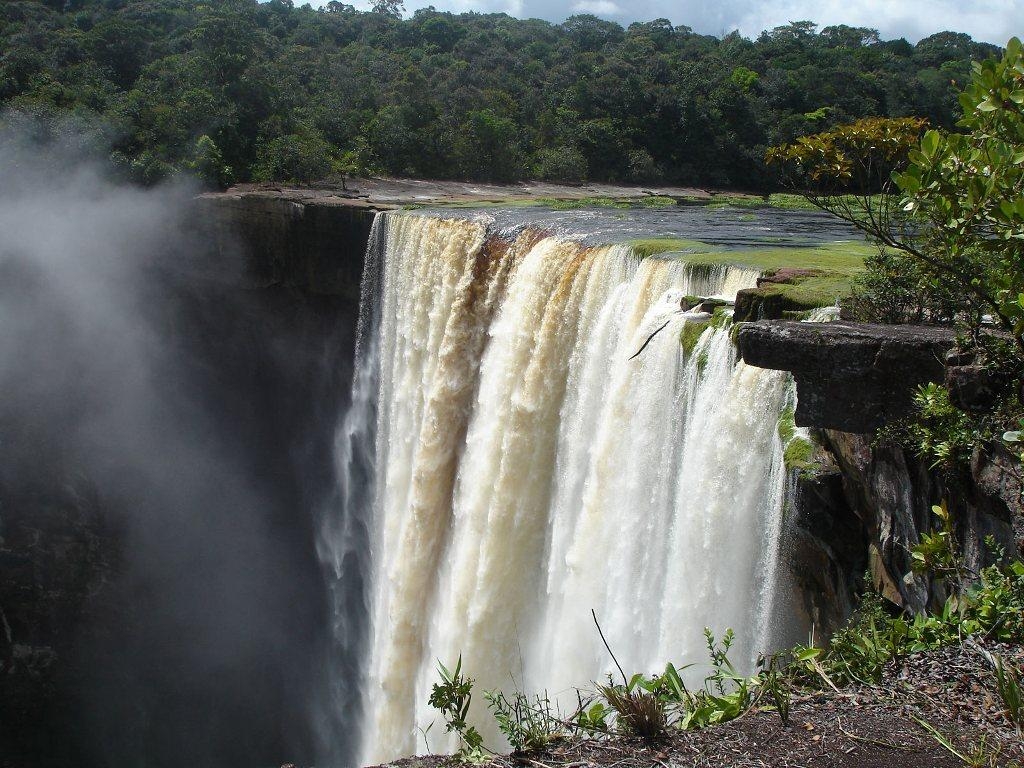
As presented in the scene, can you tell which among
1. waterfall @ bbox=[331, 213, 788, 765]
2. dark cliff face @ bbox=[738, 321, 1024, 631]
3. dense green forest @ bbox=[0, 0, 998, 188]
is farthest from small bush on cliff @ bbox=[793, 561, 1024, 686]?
dense green forest @ bbox=[0, 0, 998, 188]

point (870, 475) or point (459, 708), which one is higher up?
point (870, 475)

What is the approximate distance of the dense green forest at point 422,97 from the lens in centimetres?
2439

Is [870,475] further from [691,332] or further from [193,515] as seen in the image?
[193,515]

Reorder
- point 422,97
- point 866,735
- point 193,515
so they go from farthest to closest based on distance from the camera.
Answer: point 422,97
point 193,515
point 866,735

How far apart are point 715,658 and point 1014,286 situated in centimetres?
223

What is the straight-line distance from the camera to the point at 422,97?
29.6m

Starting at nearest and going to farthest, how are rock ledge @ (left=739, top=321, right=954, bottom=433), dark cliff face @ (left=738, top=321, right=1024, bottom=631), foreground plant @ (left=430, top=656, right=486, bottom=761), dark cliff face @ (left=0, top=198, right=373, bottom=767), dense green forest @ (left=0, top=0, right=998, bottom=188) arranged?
foreground plant @ (left=430, top=656, right=486, bottom=761) < dark cliff face @ (left=738, top=321, right=1024, bottom=631) < rock ledge @ (left=739, top=321, right=954, bottom=433) < dark cliff face @ (left=0, top=198, right=373, bottom=767) < dense green forest @ (left=0, top=0, right=998, bottom=188)

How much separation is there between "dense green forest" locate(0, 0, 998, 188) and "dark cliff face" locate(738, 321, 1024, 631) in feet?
66.5

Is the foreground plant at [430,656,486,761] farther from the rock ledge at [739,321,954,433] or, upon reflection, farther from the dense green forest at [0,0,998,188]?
the dense green forest at [0,0,998,188]

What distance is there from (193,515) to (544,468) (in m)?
12.5

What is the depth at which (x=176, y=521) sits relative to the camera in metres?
20.1

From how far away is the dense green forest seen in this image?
2439cm

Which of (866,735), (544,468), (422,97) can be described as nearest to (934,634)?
(866,735)

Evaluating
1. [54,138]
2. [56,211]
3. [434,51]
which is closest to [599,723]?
[56,211]
